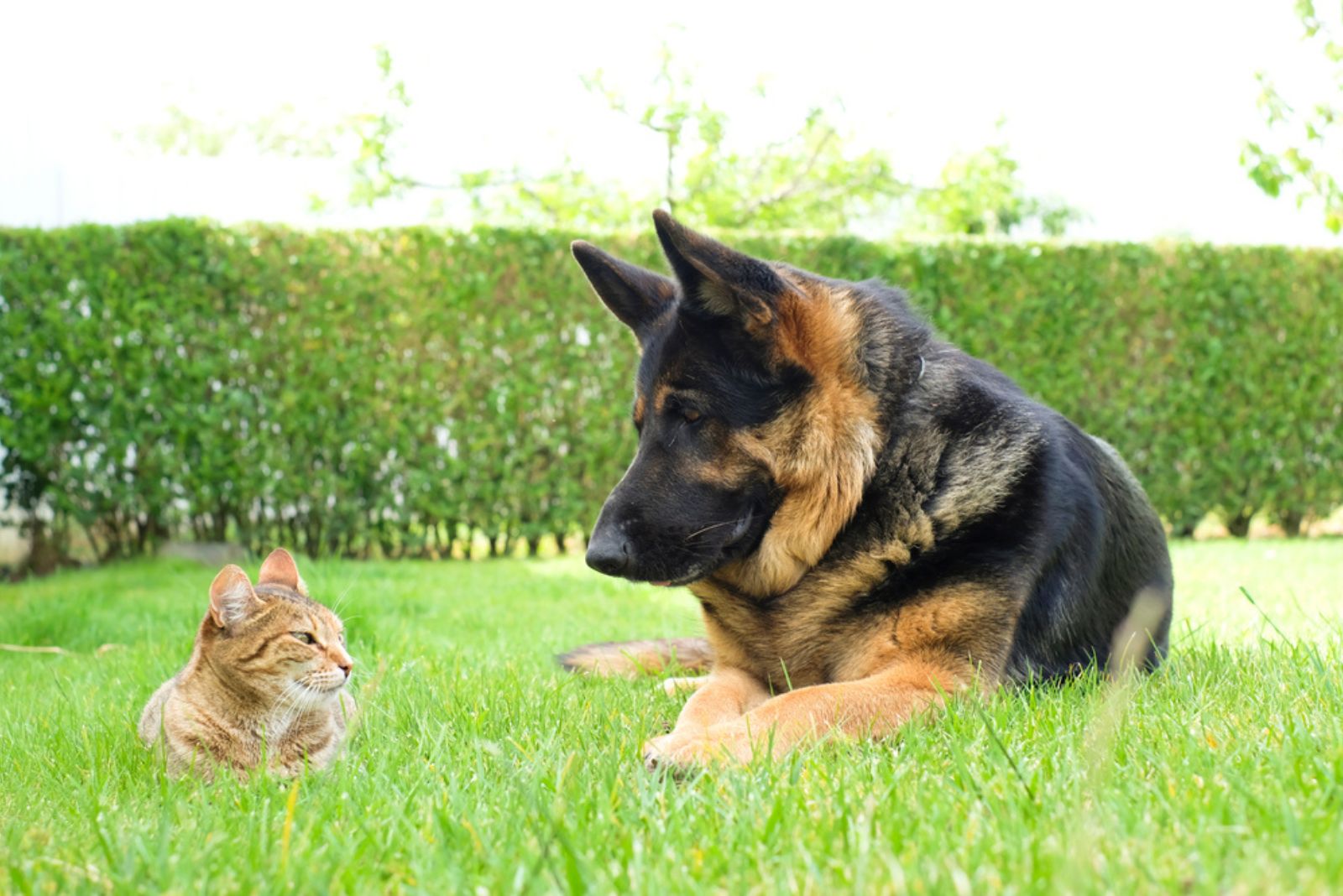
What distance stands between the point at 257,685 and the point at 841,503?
72.2 inches

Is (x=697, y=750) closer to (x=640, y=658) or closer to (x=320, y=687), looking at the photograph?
(x=320, y=687)

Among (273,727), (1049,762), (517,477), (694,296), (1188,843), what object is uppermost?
(694,296)

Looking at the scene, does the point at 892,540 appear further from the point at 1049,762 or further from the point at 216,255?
the point at 216,255

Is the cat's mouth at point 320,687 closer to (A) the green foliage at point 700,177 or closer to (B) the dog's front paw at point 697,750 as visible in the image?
(B) the dog's front paw at point 697,750

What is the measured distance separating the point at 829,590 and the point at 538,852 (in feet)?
5.32

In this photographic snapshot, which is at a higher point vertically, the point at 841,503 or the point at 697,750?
the point at 841,503

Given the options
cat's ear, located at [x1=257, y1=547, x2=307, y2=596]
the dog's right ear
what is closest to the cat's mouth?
cat's ear, located at [x1=257, y1=547, x2=307, y2=596]

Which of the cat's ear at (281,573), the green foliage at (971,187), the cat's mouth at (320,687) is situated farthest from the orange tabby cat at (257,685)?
the green foliage at (971,187)

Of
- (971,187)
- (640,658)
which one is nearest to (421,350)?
(640,658)

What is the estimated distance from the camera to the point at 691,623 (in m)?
5.95

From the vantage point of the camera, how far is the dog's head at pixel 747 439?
125 inches

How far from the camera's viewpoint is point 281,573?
371 centimetres

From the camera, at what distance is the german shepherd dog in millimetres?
3084

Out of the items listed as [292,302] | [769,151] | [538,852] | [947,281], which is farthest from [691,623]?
[769,151]
